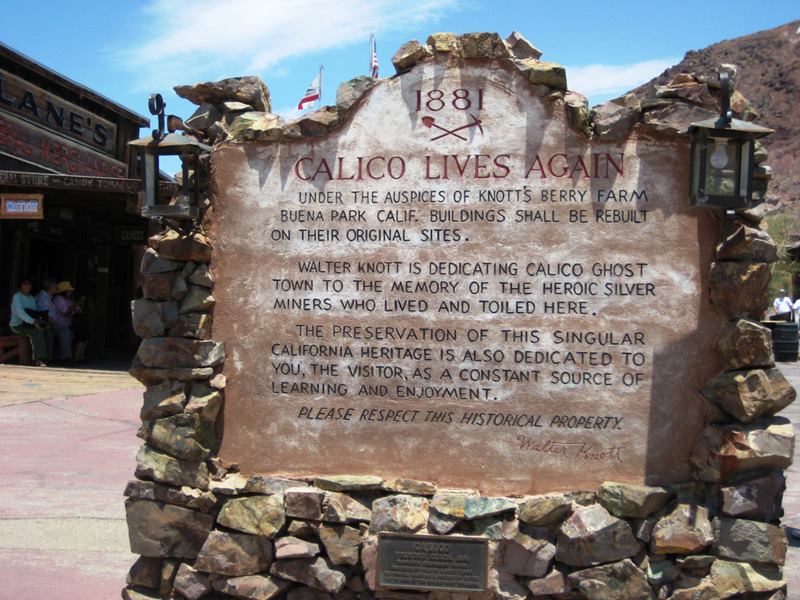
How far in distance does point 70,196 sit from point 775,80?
121916 mm

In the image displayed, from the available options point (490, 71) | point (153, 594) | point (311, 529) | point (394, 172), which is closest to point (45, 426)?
point (153, 594)

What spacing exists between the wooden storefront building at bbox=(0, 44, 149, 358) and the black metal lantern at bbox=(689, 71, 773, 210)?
9.36 metres

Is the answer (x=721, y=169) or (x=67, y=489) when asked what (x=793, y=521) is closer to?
(x=721, y=169)

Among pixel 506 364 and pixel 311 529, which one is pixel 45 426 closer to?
pixel 311 529

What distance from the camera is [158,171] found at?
166 inches

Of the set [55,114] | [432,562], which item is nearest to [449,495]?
[432,562]

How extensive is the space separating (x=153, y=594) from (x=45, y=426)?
4.61 m

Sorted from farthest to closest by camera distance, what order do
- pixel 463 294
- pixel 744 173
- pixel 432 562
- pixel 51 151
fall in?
1. pixel 51 151
2. pixel 463 294
3. pixel 432 562
4. pixel 744 173

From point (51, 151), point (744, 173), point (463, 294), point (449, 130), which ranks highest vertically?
point (51, 151)

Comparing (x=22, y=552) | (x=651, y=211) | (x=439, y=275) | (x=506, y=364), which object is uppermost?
(x=651, y=211)

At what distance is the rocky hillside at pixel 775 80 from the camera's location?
103 metres

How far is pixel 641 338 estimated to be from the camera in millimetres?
3988

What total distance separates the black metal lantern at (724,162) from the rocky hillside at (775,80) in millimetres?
95093

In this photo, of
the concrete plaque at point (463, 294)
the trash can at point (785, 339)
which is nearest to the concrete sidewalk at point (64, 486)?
the concrete plaque at point (463, 294)
